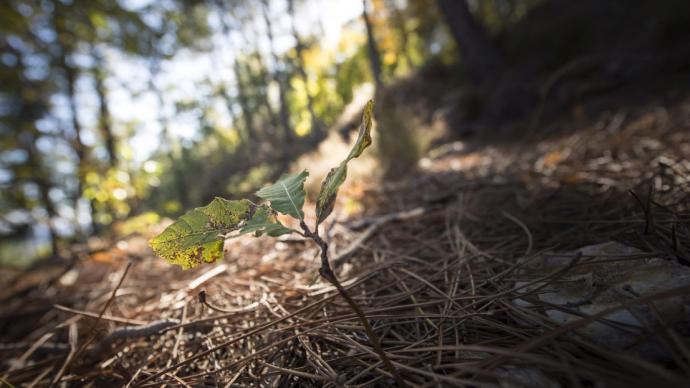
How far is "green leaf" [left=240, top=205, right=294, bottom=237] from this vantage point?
620 millimetres

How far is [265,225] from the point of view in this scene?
628mm

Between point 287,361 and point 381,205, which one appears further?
point 381,205

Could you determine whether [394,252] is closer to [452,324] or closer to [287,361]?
[452,324]

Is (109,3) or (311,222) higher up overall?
(109,3)

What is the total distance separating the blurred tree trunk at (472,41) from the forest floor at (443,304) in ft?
13.2

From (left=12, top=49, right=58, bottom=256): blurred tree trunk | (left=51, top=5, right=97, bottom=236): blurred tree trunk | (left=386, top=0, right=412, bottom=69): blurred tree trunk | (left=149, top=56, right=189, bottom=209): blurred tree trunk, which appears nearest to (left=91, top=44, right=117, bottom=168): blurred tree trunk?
(left=51, top=5, right=97, bottom=236): blurred tree trunk

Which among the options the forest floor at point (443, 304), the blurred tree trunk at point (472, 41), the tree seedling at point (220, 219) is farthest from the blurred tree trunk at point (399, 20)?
the tree seedling at point (220, 219)

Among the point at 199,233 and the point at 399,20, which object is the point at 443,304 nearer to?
the point at 199,233

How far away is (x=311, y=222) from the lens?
239 cm

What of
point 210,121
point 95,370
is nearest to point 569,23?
point 95,370

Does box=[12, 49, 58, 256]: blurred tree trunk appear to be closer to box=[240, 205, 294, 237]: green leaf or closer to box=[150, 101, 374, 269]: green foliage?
box=[150, 101, 374, 269]: green foliage

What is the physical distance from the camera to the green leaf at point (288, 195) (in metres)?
0.69

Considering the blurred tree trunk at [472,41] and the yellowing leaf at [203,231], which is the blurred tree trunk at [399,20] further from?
the yellowing leaf at [203,231]

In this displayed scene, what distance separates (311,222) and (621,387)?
2.08 metres
